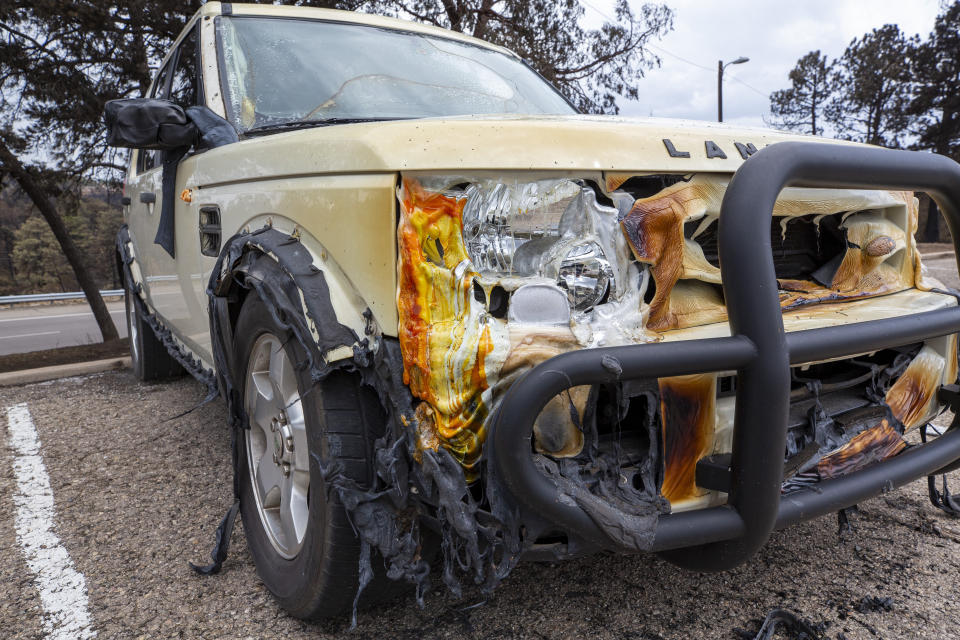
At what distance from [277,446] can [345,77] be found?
1.51 m

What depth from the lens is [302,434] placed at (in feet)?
6.31

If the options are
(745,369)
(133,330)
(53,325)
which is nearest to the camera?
(745,369)

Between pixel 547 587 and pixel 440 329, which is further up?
pixel 440 329

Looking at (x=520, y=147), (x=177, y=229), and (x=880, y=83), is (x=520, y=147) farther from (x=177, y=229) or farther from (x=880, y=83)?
(x=880, y=83)

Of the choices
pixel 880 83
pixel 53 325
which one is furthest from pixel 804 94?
pixel 53 325

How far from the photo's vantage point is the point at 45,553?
2605 mm

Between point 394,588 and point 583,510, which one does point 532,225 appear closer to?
point 583,510

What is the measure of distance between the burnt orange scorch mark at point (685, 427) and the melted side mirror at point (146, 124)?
80.5 inches

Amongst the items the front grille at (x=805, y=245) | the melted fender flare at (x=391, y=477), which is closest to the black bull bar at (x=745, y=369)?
the melted fender flare at (x=391, y=477)

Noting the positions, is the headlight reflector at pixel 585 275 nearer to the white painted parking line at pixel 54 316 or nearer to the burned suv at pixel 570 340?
the burned suv at pixel 570 340

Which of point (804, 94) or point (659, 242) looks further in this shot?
point (804, 94)

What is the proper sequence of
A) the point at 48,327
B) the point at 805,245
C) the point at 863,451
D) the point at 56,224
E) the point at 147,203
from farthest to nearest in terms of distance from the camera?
the point at 48,327
the point at 56,224
the point at 147,203
the point at 805,245
the point at 863,451

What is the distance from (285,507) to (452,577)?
782 millimetres

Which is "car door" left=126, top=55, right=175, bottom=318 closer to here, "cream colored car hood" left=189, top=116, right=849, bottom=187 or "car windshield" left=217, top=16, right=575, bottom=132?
"car windshield" left=217, top=16, right=575, bottom=132
